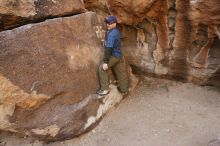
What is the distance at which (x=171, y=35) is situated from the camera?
5137 millimetres

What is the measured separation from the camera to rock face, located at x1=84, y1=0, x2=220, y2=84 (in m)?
4.79

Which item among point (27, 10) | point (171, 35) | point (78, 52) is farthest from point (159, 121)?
point (27, 10)

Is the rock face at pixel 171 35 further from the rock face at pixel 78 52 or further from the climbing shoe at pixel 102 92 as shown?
the climbing shoe at pixel 102 92

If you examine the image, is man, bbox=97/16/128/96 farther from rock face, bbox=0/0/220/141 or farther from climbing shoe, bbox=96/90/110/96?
rock face, bbox=0/0/220/141

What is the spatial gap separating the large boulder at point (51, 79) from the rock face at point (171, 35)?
2.26 feet

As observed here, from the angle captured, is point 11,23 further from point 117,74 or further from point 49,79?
point 117,74

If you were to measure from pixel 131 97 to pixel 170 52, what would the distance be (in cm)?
93

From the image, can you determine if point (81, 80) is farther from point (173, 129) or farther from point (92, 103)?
point (173, 129)

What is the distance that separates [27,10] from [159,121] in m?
2.31

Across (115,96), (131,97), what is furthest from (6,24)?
(131,97)

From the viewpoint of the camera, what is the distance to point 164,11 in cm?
493

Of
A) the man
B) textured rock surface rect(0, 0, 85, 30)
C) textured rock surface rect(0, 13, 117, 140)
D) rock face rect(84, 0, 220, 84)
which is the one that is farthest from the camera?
rock face rect(84, 0, 220, 84)

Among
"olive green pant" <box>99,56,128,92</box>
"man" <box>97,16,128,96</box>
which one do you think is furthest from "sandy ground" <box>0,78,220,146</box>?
"man" <box>97,16,128,96</box>

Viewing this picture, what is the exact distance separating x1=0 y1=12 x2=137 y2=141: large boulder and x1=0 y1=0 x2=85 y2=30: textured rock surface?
0.63 feet
